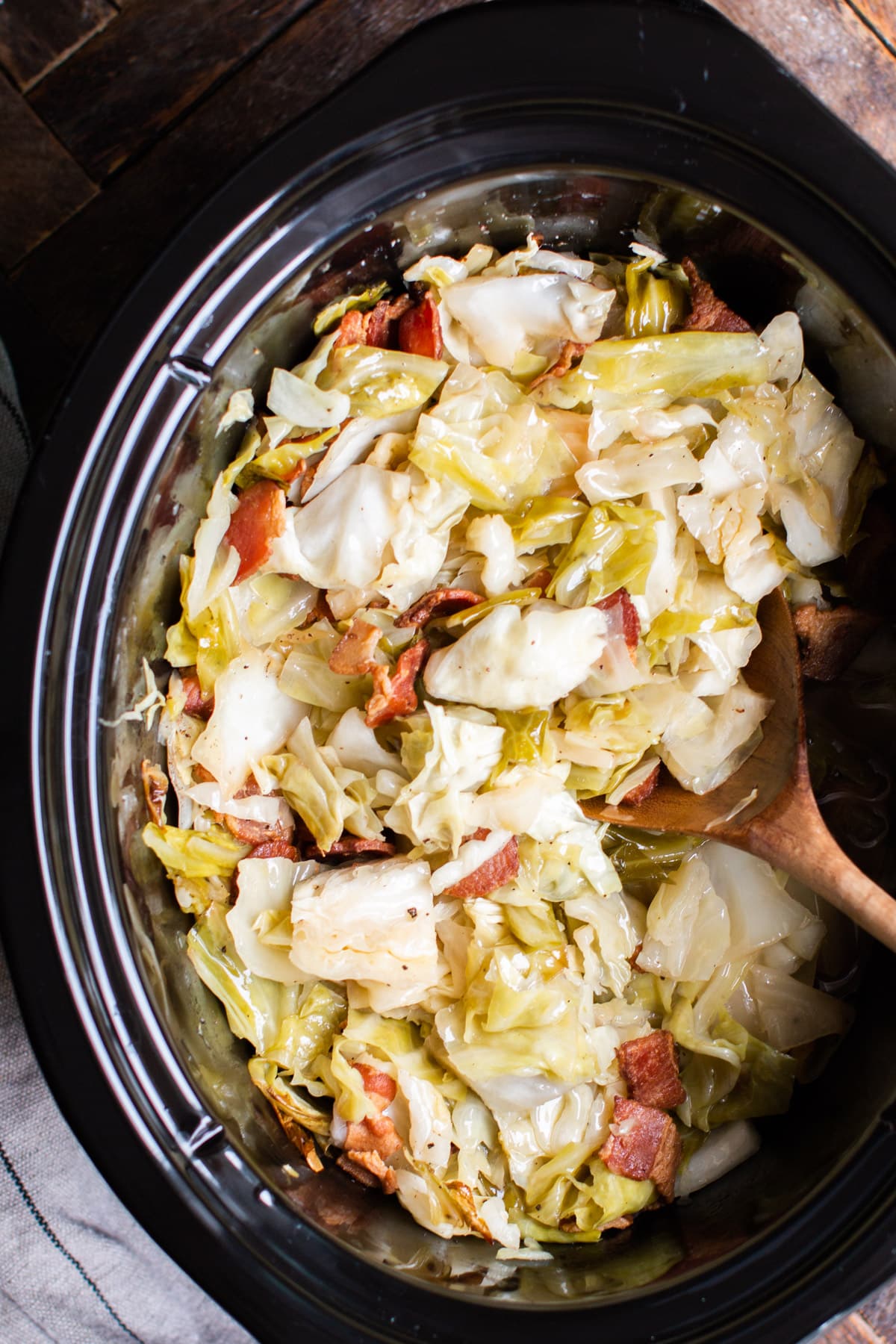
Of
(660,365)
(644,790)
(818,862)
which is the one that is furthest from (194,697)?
(818,862)

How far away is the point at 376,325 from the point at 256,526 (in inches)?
15.8

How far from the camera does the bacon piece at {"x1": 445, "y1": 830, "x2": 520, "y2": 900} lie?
1.71 metres

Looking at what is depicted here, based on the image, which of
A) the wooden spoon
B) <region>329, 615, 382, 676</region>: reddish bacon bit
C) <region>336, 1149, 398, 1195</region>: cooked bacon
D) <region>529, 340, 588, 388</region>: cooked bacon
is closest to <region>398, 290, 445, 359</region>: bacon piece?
<region>529, 340, 588, 388</region>: cooked bacon

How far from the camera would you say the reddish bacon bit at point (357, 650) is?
1.64m

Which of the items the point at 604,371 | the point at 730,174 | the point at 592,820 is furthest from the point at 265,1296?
the point at 730,174

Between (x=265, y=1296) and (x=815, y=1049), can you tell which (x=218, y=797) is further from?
(x=815, y=1049)

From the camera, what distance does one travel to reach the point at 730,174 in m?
1.50

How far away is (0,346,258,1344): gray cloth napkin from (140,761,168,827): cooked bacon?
63 centimetres

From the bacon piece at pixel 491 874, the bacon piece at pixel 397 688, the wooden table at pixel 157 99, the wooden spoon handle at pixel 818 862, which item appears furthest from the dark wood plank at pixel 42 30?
the wooden spoon handle at pixel 818 862

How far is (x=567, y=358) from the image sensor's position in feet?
5.47

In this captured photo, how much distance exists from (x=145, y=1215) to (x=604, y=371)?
5.06ft

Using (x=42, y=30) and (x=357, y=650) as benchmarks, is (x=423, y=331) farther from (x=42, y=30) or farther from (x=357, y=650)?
(x=42, y=30)

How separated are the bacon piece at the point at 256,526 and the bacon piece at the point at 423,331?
337 mm

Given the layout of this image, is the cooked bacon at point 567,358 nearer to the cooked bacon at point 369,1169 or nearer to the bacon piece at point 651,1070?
the bacon piece at point 651,1070
